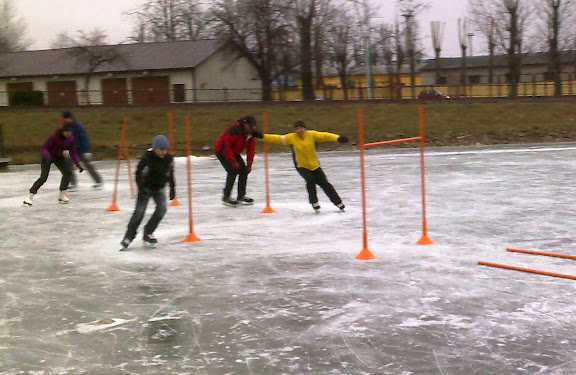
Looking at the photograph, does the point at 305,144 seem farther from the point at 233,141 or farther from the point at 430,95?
the point at 430,95

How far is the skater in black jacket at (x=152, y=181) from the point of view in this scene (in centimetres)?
964

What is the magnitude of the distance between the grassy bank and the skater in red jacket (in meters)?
16.8

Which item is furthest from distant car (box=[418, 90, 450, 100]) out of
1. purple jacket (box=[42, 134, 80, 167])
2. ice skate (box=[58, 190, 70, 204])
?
ice skate (box=[58, 190, 70, 204])

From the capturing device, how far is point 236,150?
13.8 metres

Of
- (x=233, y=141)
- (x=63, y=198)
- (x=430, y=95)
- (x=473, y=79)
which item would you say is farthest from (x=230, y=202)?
(x=473, y=79)

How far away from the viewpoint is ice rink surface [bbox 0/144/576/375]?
5680mm

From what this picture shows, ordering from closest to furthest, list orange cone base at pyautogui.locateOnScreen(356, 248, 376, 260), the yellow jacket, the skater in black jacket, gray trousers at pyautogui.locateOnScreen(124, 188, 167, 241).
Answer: orange cone base at pyautogui.locateOnScreen(356, 248, 376, 260) → the skater in black jacket → gray trousers at pyautogui.locateOnScreen(124, 188, 167, 241) → the yellow jacket

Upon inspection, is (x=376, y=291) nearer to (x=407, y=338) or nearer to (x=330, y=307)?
(x=330, y=307)

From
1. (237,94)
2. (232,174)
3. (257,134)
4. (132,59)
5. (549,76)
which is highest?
(132,59)

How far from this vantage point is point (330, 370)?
17.7 ft

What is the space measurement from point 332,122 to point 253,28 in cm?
1380

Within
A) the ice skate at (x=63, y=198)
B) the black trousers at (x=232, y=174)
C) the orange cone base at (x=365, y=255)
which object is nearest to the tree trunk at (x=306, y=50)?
the ice skate at (x=63, y=198)

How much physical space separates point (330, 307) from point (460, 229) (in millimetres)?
4434

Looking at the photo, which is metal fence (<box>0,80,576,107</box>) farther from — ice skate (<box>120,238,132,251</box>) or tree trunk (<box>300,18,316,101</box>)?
ice skate (<box>120,238,132,251</box>)
